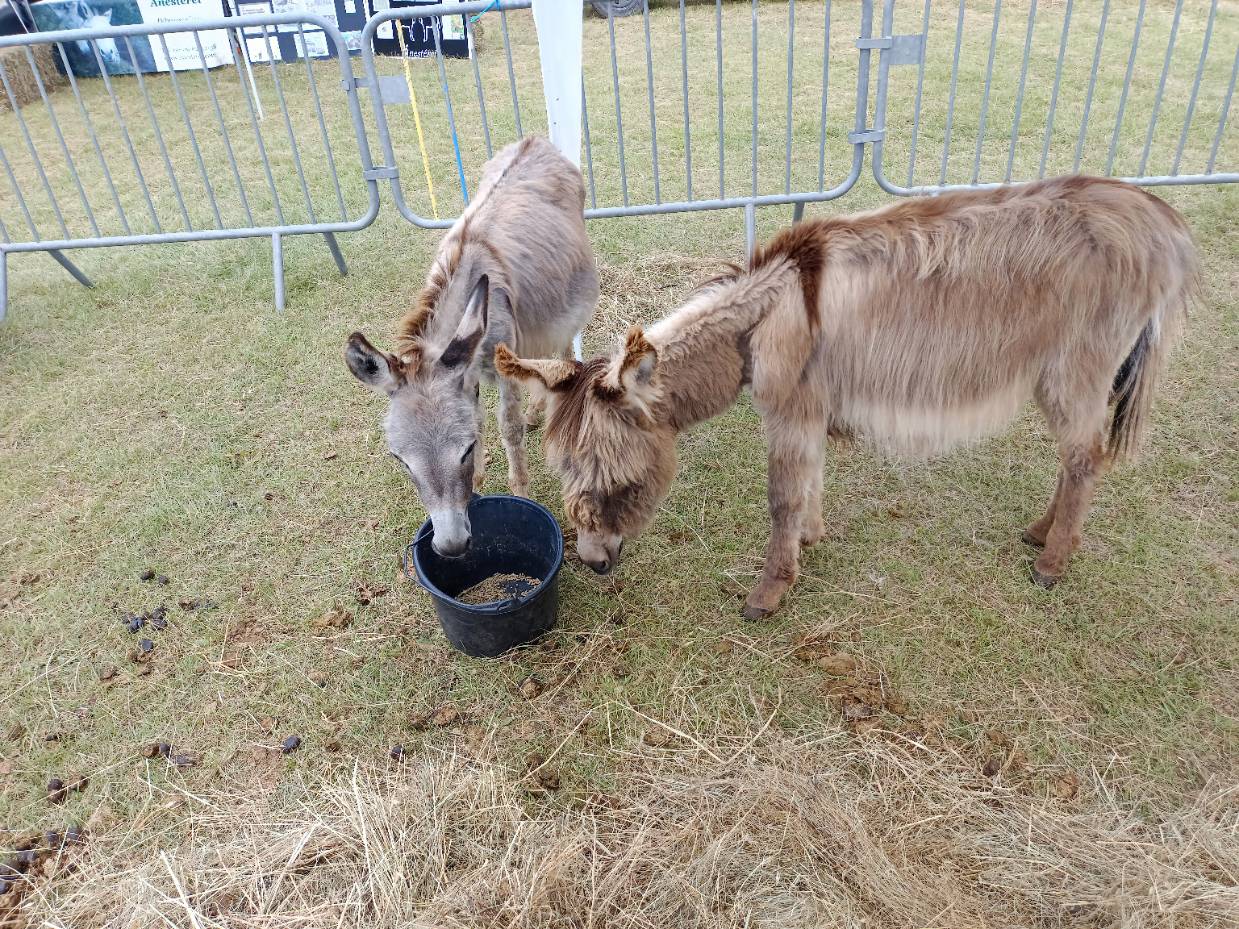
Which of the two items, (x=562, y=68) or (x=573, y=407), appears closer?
(x=573, y=407)

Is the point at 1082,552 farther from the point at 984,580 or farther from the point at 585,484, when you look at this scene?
the point at 585,484

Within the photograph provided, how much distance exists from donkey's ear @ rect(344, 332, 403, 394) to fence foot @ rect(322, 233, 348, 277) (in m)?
3.86

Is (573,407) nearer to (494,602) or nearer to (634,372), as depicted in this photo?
(634,372)

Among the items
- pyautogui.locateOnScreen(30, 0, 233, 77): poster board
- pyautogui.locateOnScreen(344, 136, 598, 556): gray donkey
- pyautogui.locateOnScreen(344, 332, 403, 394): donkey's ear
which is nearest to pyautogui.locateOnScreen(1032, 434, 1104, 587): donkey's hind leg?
pyautogui.locateOnScreen(344, 136, 598, 556): gray donkey

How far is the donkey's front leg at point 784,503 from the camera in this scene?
124 inches

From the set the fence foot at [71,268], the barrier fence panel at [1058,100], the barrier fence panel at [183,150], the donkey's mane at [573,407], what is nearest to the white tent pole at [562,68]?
the barrier fence panel at [183,150]

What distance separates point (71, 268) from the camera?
657 centimetres

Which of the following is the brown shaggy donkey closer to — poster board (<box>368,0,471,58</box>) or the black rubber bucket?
the black rubber bucket

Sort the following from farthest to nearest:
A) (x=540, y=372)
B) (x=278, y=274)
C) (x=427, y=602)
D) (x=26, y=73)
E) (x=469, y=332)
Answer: (x=26, y=73) → (x=278, y=274) → (x=427, y=602) → (x=469, y=332) → (x=540, y=372)

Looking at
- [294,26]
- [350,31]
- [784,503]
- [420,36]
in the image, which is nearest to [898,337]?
[784,503]

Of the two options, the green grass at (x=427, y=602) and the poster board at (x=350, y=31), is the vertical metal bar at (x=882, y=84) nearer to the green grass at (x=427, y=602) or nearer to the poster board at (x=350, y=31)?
the green grass at (x=427, y=602)

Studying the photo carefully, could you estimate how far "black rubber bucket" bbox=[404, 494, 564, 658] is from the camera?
3.18 m

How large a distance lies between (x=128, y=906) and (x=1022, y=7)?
56.1 feet

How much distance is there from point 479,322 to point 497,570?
1.31 metres
